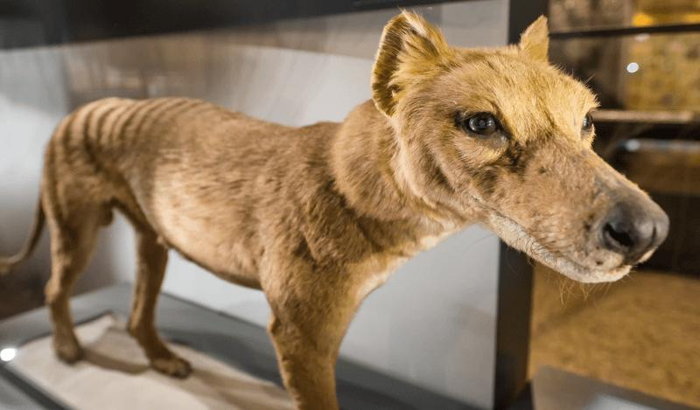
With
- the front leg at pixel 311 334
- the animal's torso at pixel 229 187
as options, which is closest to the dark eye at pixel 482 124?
the animal's torso at pixel 229 187

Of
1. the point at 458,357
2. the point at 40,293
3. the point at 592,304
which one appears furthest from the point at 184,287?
the point at 592,304

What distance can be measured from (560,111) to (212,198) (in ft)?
2.37

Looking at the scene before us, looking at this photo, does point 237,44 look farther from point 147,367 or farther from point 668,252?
point 668,252

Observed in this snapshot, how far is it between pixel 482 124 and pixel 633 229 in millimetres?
235

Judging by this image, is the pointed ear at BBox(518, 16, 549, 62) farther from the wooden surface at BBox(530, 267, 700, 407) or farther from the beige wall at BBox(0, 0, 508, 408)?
the wooden surface at BBox(530, 267, 700, 407)

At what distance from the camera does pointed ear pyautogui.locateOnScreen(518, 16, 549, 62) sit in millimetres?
825

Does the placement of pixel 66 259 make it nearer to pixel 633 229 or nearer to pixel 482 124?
pixel 482 124

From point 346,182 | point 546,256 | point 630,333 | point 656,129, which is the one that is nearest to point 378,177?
point 346,182

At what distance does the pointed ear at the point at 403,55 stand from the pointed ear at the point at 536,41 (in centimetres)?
→ 14

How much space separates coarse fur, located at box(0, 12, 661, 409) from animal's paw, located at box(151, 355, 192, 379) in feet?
1.22

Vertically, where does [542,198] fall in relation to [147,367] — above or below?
above

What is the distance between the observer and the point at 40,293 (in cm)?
195

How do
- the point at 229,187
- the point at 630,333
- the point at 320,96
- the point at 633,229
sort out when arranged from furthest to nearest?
the point at 630,333, the point at 320,96, the point at 229,187, the point at 633,229

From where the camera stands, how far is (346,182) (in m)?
0.92
